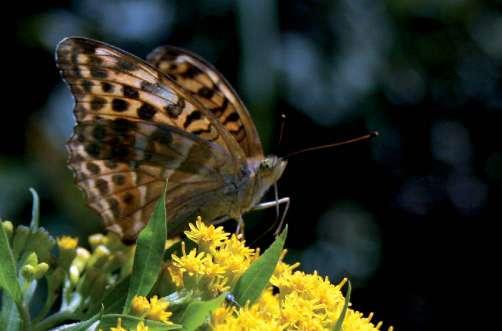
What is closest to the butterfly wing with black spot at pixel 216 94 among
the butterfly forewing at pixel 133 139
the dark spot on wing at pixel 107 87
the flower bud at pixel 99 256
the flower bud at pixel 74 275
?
the butterfly forewing at pixel 133 139

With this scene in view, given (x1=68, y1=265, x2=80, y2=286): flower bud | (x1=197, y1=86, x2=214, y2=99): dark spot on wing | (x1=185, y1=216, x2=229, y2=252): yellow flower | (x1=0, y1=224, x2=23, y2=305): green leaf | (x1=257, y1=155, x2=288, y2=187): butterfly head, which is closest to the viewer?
(x1=0, y1=224, x2=23, y2=305): green leaf

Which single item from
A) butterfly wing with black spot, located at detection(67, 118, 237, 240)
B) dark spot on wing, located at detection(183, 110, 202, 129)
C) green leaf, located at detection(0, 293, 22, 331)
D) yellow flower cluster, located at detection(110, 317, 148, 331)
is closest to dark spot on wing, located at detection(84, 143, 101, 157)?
butterfly wing with black spot, located at detection(67, 118, 237, 240)

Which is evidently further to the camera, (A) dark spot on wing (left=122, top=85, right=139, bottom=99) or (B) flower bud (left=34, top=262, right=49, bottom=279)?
(A) dark spot on wing (left=122, top=85, right=139, bottom=99)

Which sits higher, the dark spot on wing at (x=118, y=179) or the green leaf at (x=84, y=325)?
the green leaf at (x=84, y=325)

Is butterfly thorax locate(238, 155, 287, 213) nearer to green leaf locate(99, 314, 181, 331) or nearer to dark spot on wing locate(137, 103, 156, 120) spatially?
dark spot on wing locate(137, 103, 156, 120)

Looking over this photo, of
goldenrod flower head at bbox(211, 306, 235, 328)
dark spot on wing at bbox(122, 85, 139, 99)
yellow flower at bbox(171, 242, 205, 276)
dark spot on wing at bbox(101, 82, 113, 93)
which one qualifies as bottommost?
goldenrod flower head at bbox(211, 306, 235, 328)

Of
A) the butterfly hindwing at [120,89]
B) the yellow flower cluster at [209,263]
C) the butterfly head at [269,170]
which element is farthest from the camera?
the butterfly head at [269,170]

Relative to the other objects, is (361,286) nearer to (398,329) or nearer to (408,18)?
(398,329)

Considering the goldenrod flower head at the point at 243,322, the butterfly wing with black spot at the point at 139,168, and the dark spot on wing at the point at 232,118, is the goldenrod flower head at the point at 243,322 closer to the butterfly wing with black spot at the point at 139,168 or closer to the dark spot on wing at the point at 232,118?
the butterfly wing with black spot at the point at 139,168
